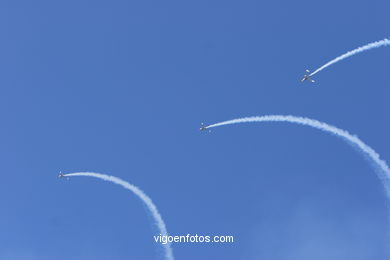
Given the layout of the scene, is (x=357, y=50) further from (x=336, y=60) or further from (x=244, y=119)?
(x=244, y=119)

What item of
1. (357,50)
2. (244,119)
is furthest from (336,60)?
(244,119)

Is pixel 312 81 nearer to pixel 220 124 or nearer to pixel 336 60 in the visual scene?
pixel 336 60

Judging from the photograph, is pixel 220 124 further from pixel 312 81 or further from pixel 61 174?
pixel 61 174

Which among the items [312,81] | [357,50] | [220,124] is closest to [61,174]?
[220,124]

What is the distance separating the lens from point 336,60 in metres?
124

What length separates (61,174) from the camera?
13225cm

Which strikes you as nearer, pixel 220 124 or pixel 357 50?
pixel 357 50

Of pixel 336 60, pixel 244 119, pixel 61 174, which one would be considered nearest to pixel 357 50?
pixel 336 60

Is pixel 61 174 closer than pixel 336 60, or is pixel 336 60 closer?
pixel 336 60

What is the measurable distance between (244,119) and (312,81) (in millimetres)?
16154

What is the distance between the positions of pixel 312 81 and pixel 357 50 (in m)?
11.6

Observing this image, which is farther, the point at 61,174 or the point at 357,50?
the point at 61,174

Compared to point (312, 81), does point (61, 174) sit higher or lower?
lower

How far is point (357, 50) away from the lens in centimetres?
12144
